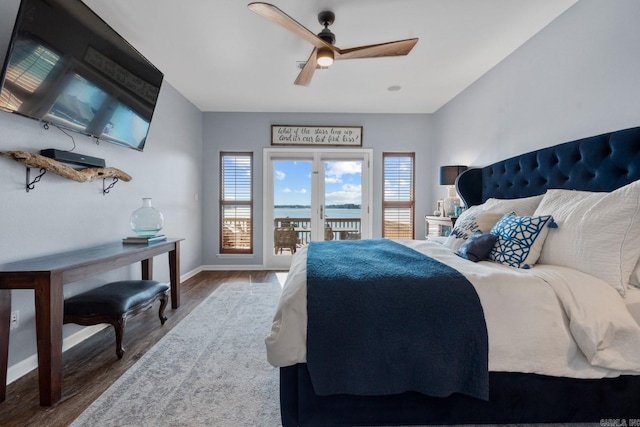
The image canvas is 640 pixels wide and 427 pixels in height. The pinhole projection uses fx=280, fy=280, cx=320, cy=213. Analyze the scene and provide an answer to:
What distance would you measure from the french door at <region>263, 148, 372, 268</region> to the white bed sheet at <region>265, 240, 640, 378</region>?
3.55 metres

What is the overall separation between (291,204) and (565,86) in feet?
12.1

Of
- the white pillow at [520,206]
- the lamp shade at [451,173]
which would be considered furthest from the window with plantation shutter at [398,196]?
the white pillow at [520,206]

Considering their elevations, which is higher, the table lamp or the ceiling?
the ceiling

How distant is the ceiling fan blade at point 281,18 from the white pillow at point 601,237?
200 cm

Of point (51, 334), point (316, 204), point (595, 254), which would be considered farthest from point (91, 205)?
point (595, 254)

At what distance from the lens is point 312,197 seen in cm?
483

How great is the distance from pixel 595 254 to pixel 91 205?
3.51m

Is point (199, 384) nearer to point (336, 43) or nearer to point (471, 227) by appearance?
point (471, 227)

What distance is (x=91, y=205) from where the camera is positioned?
7.93 feet

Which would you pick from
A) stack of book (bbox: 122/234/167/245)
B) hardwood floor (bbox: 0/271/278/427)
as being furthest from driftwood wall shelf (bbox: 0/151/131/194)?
hardwood floor (bbox: 0/271/278/427)

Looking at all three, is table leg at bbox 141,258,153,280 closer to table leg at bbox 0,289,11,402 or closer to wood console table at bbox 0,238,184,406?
wood console table at bbox 0,238,184,406

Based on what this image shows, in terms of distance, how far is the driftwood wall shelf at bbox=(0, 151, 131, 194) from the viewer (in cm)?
178

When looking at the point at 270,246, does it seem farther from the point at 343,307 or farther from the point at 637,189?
the point at 637,189

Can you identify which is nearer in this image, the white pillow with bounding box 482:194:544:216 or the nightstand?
the white pillow with bounding box 482:194:544:216
